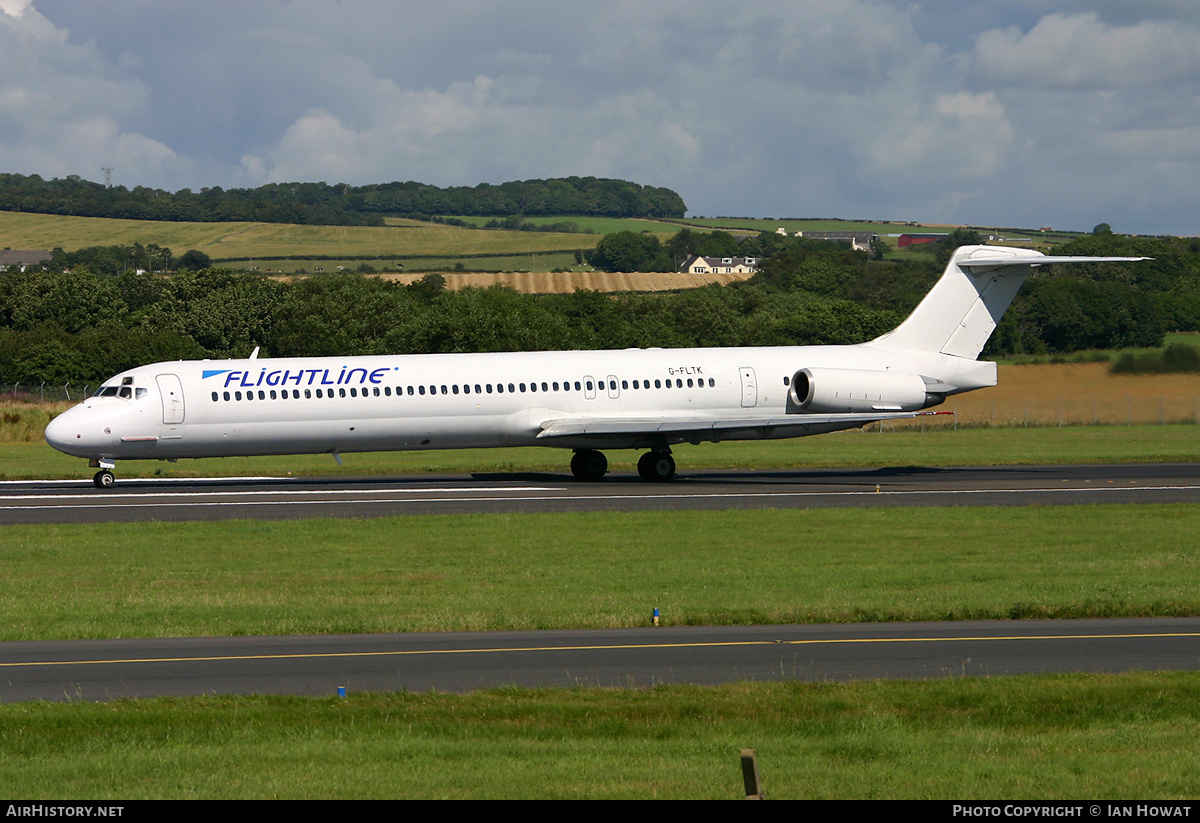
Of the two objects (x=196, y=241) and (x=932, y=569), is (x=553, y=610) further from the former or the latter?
(x=196, y=241)

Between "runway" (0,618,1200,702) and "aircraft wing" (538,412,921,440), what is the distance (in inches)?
755

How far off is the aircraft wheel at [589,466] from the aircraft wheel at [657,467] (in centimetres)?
128

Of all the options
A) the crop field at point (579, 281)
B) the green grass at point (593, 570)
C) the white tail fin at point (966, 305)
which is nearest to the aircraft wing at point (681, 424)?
the white tail fin at point (966, 305)

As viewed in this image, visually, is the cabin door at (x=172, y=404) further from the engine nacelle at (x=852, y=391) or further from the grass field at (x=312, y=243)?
the grass field at (x=312, y=243)

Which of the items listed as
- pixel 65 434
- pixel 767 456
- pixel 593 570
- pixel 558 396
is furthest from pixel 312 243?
pixel 593 570

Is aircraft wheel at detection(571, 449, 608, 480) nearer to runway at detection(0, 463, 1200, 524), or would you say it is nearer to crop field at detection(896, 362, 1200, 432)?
runway at detection(0, 463, 1200, 524)

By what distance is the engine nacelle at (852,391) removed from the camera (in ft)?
123

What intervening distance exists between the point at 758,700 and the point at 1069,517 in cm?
1752

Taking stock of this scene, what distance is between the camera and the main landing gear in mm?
37219

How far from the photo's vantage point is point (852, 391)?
37594 millimetres

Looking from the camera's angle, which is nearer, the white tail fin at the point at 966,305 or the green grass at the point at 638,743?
the green grass at the point at 638,743

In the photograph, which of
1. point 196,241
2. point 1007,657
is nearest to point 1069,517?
point 1007,657
